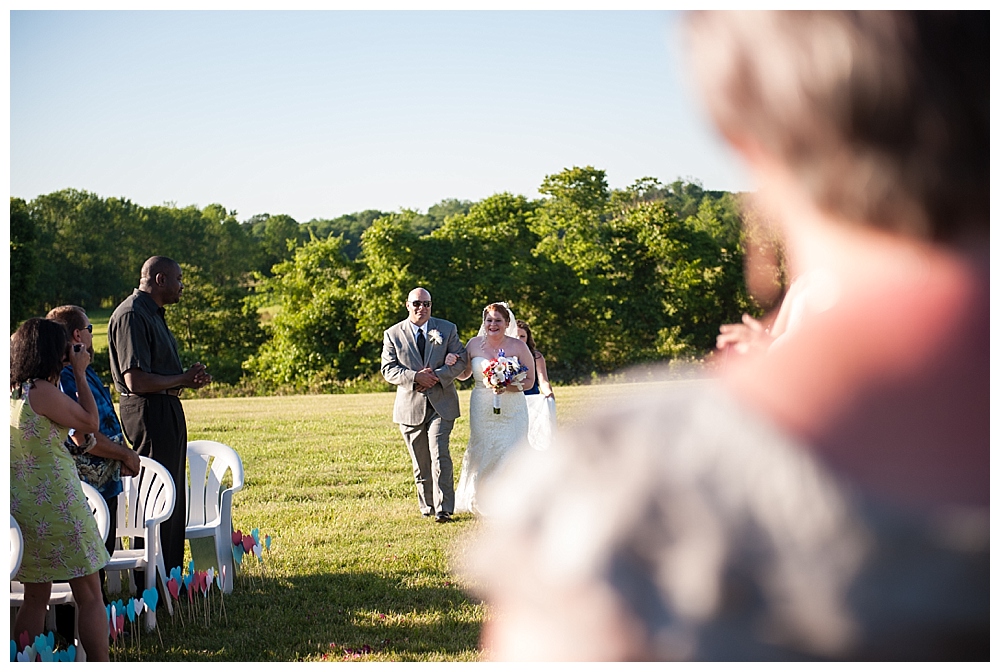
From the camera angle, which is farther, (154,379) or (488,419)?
(488,419)

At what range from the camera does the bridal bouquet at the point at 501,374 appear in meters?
7.37

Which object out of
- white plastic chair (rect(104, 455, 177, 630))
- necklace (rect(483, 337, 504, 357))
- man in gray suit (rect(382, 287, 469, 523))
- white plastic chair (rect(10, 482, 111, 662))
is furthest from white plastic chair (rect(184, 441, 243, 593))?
necklace (rect(483, 337, 504, 357))

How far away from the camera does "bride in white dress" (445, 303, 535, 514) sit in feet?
24.5

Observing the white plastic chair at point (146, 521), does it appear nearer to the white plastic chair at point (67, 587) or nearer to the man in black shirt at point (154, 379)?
the man in black shirt at point (154, 379)

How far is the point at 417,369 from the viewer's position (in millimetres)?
7277

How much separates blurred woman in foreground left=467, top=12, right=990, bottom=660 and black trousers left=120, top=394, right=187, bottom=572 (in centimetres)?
462

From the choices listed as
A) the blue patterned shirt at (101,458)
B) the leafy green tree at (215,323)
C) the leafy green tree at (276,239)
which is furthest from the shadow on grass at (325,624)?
the leafy green tree at (276,239)

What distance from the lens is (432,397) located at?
7242 millimetres

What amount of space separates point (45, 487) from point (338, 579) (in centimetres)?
227

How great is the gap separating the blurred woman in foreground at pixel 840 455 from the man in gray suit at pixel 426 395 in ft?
21.3

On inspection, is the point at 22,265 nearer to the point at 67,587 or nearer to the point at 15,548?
the point at 67,587

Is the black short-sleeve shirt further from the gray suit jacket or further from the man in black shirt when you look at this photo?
the gray suit jacket

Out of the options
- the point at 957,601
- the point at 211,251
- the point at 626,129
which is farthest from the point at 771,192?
the point at 211,251

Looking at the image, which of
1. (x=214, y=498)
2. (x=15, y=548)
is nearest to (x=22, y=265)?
(x=214, y=498)
